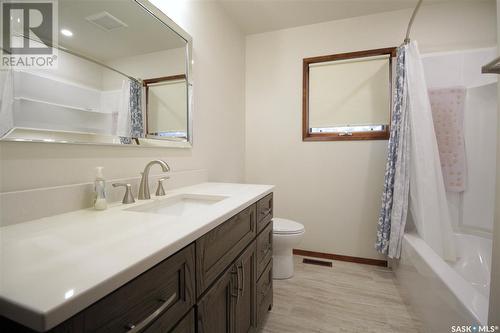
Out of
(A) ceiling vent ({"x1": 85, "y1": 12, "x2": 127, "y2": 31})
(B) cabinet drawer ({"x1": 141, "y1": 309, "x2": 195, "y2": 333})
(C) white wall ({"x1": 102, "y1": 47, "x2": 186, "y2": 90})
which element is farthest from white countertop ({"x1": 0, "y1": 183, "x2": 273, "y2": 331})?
(A) ceiling vent ({"x1": 85, "y1": 12, "x2": 127, "y2": 31})

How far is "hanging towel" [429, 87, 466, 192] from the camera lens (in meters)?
1.93

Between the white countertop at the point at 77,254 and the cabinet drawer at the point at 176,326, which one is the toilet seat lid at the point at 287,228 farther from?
the cabinet drawer at the point at 176,326

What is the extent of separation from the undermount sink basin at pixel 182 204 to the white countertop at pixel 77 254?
0.26 meters

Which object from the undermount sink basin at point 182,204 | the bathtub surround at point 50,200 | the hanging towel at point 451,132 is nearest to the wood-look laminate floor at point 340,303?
the undermount sink basin at point 182,204

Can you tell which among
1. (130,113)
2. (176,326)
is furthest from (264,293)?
(130,113)

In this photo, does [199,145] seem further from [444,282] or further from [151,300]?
[444,282]

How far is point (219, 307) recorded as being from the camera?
2.77ft

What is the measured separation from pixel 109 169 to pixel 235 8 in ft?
6.14

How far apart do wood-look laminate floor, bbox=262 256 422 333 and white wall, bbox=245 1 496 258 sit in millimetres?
326

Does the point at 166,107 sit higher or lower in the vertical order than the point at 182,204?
higher

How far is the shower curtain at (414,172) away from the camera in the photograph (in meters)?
1.74

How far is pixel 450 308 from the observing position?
1.06 meters

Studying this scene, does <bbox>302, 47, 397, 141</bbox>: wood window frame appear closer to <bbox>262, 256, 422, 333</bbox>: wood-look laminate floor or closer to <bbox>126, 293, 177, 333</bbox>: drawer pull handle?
<bbox>262, 256, 422, 333</bbox>: wood-look laminate floor

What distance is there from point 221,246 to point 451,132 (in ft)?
7.27
